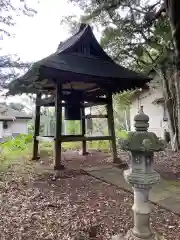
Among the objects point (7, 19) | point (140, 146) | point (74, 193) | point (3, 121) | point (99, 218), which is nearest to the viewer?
point (140, 146)

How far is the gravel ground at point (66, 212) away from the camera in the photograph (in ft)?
10.1

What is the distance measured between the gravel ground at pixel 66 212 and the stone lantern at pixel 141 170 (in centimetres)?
53

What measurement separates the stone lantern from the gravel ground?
532 mm

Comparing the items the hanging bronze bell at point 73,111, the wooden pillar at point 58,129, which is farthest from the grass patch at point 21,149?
the hanging bronze bell at point 73,111

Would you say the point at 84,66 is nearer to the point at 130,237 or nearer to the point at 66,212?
the point at 66,212

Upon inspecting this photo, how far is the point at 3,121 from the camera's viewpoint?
26484 mm

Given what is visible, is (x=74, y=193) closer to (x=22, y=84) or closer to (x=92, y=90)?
(x=22, y=84)

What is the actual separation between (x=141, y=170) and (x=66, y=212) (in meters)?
1.67

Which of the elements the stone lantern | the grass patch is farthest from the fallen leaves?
the grass patch

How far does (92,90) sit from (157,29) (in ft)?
12.7

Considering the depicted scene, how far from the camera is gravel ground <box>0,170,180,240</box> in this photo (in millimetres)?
3082

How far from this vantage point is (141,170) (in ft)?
8.54

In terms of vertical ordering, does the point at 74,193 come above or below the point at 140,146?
below

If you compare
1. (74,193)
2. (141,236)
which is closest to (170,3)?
(74,193)
